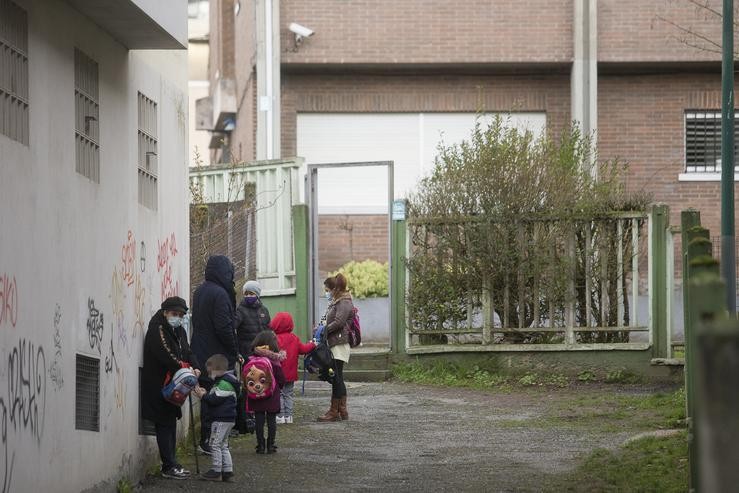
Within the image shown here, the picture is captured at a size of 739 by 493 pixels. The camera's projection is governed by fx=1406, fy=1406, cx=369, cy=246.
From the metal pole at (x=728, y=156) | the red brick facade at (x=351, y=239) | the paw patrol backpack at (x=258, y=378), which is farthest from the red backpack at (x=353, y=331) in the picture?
the red brick facade at (x=351, y=239)

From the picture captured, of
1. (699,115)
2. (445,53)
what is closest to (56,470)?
(445,53)

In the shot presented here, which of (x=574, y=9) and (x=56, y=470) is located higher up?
(x=574, y=9)

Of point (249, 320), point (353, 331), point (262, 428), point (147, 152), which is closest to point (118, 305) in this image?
point (147, 152)

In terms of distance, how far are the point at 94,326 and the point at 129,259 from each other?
129 centimetres

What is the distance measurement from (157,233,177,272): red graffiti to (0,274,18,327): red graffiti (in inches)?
171

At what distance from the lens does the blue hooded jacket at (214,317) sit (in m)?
12.4

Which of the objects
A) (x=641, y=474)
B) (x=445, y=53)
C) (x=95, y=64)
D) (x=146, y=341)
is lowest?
(x=641, y=474)

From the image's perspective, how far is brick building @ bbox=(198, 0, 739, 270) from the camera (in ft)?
81.3

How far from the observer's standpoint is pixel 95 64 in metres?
10.2

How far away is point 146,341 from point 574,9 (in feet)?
50.8

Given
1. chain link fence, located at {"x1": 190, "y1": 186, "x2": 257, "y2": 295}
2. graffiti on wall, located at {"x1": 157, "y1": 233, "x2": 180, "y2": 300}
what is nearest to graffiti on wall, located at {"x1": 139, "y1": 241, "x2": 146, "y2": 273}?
graffiti on wall, located at {"x1": 157, "y1": 233, "x2": 180, "y2": 300}

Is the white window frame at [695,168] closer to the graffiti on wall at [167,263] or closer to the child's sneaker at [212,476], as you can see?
the graffiti on wall at [167,263]

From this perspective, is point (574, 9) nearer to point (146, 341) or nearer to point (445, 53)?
point (445, 53)

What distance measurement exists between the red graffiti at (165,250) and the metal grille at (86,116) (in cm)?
223
